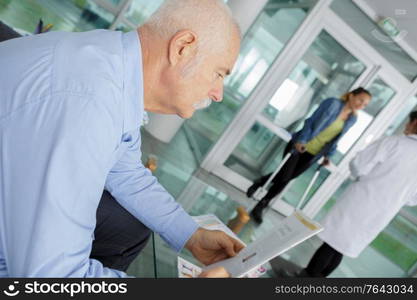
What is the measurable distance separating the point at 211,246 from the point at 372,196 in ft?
5.43

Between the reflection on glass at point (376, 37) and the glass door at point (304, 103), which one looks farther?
the glass door at point (304, 103)

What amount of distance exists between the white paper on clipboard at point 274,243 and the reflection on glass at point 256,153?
2984 mm

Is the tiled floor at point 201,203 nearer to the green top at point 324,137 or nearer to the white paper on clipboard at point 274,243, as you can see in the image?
the white paper on clipboard at point 274,243

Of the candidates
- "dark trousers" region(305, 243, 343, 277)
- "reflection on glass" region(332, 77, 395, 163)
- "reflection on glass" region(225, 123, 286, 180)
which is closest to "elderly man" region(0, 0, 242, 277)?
"dark trousers" region(305, 243, 343, 277)

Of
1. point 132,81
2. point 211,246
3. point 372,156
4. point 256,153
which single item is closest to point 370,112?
point 256,153

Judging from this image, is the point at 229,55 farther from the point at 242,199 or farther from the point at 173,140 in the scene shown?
the point at 173,140

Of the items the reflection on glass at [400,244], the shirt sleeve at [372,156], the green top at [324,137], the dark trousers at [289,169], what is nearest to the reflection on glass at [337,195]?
the reflection on glass at [400,244]

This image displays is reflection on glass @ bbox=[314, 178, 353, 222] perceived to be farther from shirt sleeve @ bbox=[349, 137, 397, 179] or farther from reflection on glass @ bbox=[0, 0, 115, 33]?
reflection on glass @ bbox=[0, 0, 115, 33]

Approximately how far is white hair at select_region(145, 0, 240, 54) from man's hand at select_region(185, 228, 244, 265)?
25.6 inches

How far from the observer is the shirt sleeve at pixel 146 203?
1.15 m

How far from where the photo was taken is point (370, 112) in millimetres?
4078

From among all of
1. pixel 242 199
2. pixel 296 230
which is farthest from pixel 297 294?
pixel 242 199

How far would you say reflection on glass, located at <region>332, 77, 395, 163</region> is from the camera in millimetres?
3957

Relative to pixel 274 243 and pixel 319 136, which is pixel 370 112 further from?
pixel 274 243
